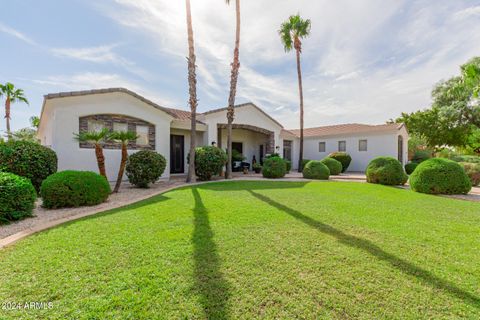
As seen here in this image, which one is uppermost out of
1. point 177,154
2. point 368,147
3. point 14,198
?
point 368,147

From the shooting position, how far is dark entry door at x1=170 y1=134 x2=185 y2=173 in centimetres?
1523

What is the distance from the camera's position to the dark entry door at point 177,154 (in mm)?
15234

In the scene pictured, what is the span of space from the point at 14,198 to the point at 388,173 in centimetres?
1437

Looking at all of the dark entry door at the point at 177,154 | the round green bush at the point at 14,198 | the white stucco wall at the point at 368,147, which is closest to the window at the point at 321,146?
the white stucco wall at the point at 368,147

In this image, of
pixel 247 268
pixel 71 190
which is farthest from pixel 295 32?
pixel 247 268

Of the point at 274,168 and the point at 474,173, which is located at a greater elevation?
the point at 274,168

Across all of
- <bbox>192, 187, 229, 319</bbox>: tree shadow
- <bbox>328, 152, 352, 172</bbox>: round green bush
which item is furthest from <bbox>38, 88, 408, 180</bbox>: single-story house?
<bbox>192, 187, 229, 319</bbox>: tree shadow

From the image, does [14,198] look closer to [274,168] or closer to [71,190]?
[71,190]

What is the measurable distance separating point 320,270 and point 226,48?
14341mm

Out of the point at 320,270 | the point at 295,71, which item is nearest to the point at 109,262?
the point at 320,270

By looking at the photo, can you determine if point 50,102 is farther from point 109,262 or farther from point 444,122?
point 444,122

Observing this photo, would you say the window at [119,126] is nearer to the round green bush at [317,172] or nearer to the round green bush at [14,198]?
the round green bush at [14,198]

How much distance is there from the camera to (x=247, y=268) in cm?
293

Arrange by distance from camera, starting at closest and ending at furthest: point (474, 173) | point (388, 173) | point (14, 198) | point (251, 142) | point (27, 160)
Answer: point (14, 198)
point (27, 160)
point (388, 173)
point (474, 173)
point (251, 142)
